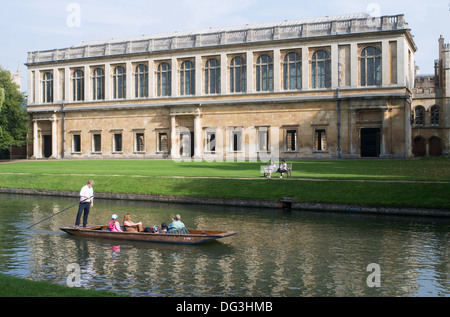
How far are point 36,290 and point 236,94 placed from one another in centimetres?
5305

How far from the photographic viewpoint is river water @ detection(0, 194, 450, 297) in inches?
530

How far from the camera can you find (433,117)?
7625 centimetres

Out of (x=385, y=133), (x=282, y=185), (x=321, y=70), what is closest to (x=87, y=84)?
(x=321, y=70)

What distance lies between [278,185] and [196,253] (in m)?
15.1

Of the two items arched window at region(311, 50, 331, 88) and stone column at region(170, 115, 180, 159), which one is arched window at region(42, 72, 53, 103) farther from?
arched window at region(311, 50, 331, 88)

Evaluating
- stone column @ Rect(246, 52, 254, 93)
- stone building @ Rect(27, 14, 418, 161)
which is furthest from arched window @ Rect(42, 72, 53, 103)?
stone column @ Rect(246, 52, 254, 93)

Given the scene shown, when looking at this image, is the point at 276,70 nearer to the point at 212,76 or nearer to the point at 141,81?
the point at 212,76

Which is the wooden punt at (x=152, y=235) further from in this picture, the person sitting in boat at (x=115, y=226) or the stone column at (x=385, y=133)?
the stone column at (x=385, y=133)

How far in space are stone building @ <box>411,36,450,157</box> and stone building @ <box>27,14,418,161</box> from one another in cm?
1183

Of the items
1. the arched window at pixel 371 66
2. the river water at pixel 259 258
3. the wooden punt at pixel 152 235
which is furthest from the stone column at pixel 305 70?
the wooden punt at pixel 152 235

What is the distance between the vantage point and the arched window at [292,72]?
60812 mm

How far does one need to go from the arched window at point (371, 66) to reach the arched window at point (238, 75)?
14.6 m

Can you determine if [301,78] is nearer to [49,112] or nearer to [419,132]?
[419,132]

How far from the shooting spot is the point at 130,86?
225 ft
